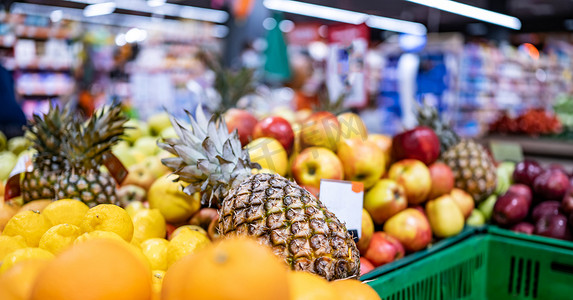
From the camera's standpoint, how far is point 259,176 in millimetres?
1464

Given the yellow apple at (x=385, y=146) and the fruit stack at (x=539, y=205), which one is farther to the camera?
the yellow apple at (x=385, y=146)

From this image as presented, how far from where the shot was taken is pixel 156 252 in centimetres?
145

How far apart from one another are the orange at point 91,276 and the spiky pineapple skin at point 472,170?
2117 millimetres

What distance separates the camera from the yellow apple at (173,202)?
1925 mm

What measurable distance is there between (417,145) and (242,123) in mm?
925

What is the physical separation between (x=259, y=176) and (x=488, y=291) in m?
1.53

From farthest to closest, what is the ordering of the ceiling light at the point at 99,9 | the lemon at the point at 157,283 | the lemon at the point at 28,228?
1. the ceiling light at the point at 99,9
2. the lemon at the point at 28,228
3. the lemon at the point at 157,283

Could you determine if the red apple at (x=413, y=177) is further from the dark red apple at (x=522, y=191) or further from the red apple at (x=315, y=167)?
the dark red apple at (x=522, y=191)

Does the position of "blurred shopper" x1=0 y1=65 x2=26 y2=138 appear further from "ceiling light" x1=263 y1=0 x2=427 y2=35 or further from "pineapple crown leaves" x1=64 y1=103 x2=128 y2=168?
"ceiling light" x1=263 y1=0 x2=427 y2=35

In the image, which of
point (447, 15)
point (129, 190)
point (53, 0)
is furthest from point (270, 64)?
point (447, 15)

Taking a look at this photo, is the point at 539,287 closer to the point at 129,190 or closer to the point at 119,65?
the point at 129,190

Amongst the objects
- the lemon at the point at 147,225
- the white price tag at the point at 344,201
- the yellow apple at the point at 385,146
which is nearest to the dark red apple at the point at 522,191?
the yellow apple at the point at 385,146

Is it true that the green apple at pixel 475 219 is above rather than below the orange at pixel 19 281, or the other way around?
below

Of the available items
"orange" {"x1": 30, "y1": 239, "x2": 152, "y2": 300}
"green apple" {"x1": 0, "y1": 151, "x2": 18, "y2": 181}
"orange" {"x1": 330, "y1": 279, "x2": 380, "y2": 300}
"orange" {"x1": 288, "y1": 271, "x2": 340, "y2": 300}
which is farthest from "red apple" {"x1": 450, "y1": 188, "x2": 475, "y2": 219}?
"green apple" {"x1": 0, "y1": 151, "x2": 18, "y2": 181}
